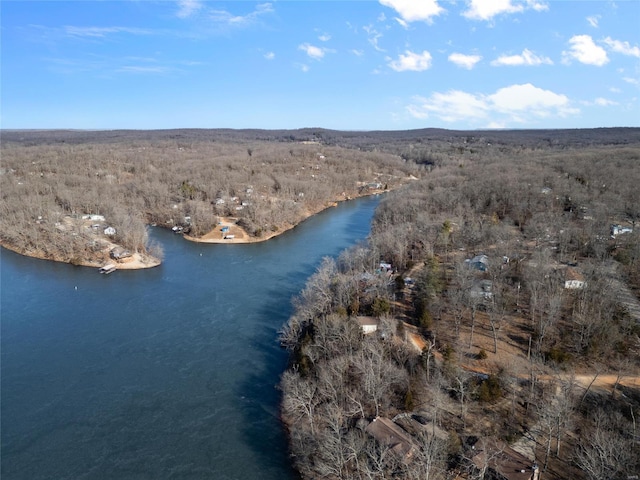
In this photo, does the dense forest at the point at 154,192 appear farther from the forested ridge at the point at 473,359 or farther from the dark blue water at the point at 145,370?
the forested ridge at the point at 473,359

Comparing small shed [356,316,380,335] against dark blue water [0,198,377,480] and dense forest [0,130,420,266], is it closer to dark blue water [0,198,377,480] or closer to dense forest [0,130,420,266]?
dark blue water [0,198,377,480]

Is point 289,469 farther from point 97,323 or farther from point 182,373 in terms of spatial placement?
point 97,323

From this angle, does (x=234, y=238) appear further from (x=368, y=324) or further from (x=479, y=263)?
(x=368, y=324)

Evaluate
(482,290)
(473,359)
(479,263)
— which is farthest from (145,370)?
(479,263)

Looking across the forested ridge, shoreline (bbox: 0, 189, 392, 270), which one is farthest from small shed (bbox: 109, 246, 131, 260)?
the forested ridge

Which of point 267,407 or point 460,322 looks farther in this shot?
point 460,322
